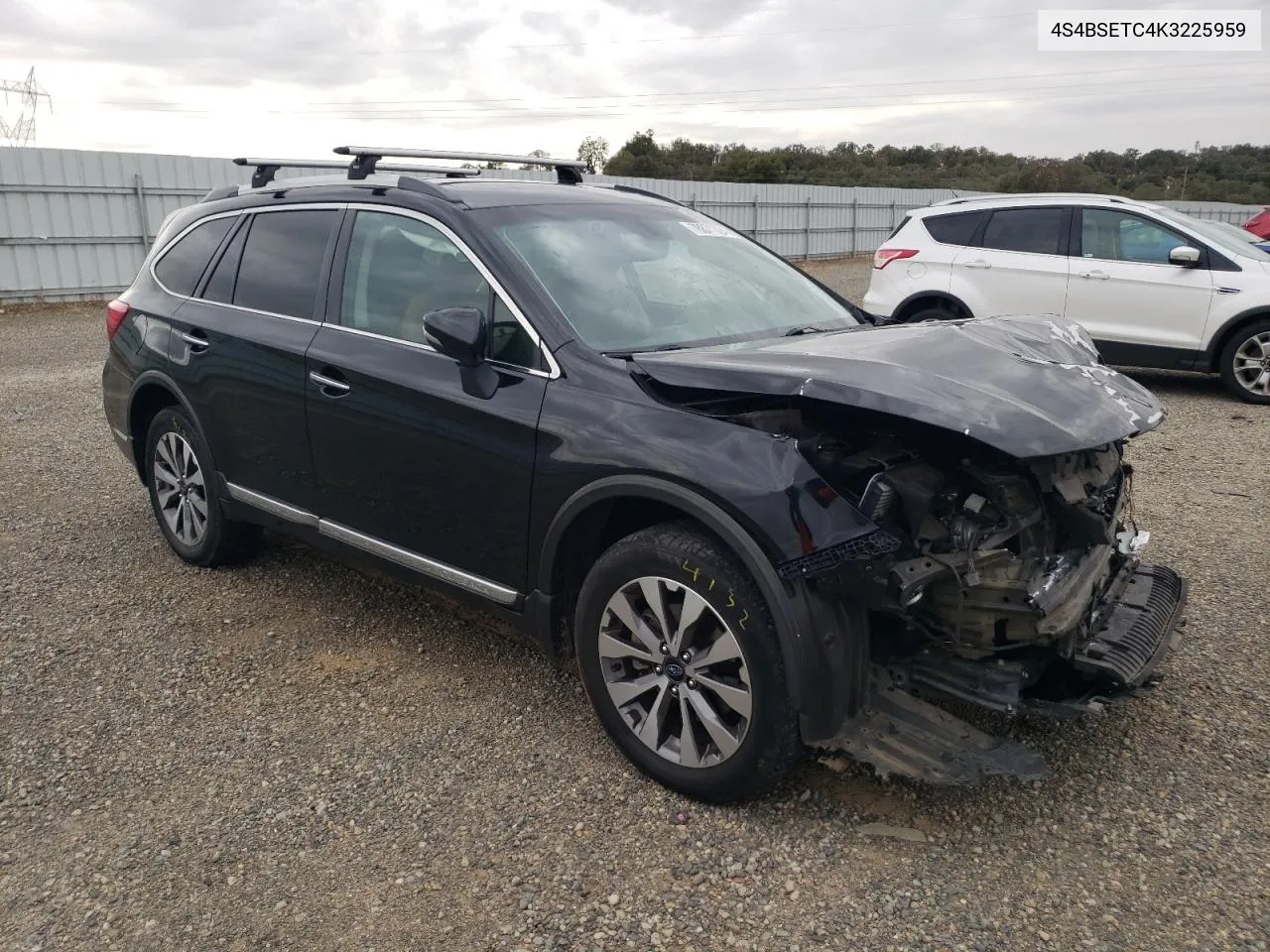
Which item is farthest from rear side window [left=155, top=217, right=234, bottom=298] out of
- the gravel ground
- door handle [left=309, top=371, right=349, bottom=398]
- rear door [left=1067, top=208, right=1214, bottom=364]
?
rear door [left=1067, top=208, right=1214, bottom=364]

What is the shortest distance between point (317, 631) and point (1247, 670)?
3.68 m

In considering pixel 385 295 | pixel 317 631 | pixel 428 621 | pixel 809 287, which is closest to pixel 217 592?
pixel 317 631

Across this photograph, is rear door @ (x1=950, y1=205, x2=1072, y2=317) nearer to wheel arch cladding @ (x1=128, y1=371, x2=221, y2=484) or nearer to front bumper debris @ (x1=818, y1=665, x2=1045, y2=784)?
front bumper debris @ (x1=818, y1=665, x2=1045, y2=784)

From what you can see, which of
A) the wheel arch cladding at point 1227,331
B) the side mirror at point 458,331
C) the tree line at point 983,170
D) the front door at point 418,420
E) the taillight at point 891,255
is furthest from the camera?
the tree line at point 983,170

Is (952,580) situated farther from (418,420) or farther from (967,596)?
(418,420)

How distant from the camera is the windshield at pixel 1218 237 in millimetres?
8484

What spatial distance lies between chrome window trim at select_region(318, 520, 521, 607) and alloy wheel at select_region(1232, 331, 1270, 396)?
25.0 ft

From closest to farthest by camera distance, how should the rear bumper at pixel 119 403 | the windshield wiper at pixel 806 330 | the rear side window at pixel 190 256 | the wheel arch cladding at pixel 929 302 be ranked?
the windshield wiper at pixel 806 330
the rear side window at pixel 190 256
the rear bumper at pixel 119 403
the wheel arch cladding at pixel 929 302

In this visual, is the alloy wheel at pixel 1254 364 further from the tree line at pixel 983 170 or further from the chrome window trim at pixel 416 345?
the tree line at pixel 983 170

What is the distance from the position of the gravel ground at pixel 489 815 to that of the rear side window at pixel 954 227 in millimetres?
5580

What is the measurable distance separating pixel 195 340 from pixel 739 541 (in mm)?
2935

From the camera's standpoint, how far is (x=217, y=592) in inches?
181

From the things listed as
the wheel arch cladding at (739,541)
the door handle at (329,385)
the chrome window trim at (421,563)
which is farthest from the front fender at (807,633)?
the door handle at (329,385)

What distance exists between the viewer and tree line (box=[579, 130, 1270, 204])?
154ft
